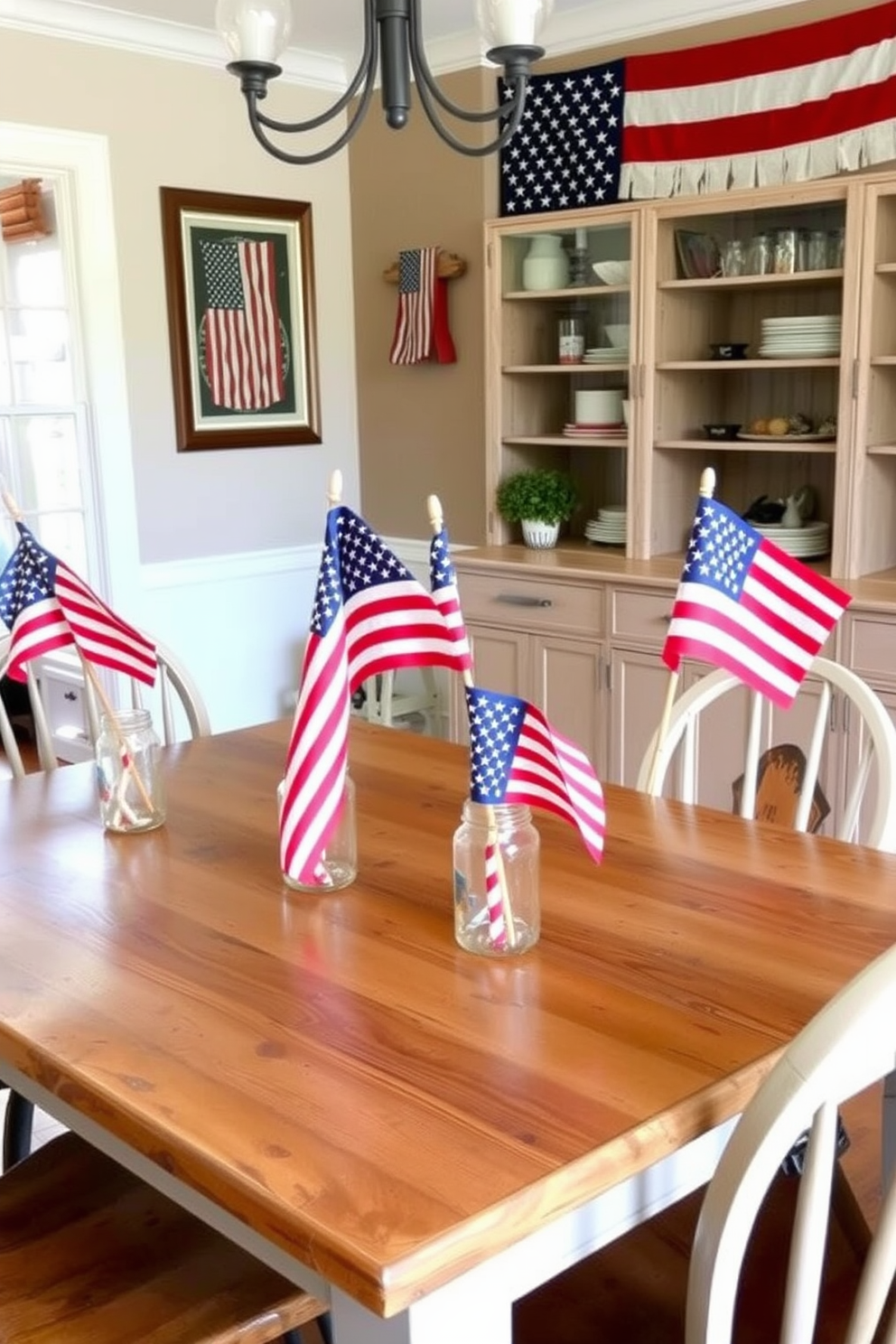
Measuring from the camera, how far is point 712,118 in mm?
3760

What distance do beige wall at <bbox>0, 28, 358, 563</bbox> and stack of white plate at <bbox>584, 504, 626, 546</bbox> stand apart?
1244mm

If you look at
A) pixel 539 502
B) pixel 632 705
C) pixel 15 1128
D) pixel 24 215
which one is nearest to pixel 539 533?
pixel 539 502

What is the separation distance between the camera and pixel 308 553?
4.96m

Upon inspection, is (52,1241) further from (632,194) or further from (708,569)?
(632,194)

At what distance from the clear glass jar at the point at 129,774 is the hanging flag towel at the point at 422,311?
302 centimetres

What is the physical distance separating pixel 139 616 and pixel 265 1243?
3.57 m

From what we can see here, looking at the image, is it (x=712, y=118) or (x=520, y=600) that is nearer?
(x=712, y=118)

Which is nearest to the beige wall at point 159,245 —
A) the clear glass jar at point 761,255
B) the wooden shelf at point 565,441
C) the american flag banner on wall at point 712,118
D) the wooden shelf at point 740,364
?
the american flag banner on wall at point 712,118

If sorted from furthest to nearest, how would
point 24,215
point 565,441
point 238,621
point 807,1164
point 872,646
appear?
point 238,621, point 24,215, point 565,441, point 872,646, point 807,1164

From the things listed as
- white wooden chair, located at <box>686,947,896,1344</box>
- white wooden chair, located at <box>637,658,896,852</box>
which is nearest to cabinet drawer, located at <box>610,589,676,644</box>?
white wooden chair, located at <box>637,658,896,852</box>

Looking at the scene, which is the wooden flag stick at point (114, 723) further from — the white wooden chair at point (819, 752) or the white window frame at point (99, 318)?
the white window frame at point (99, 318)

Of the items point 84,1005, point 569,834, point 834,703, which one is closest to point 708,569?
point 569,834

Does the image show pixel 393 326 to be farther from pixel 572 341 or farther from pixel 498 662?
pixel 498 662

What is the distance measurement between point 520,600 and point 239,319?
1.53 metres
